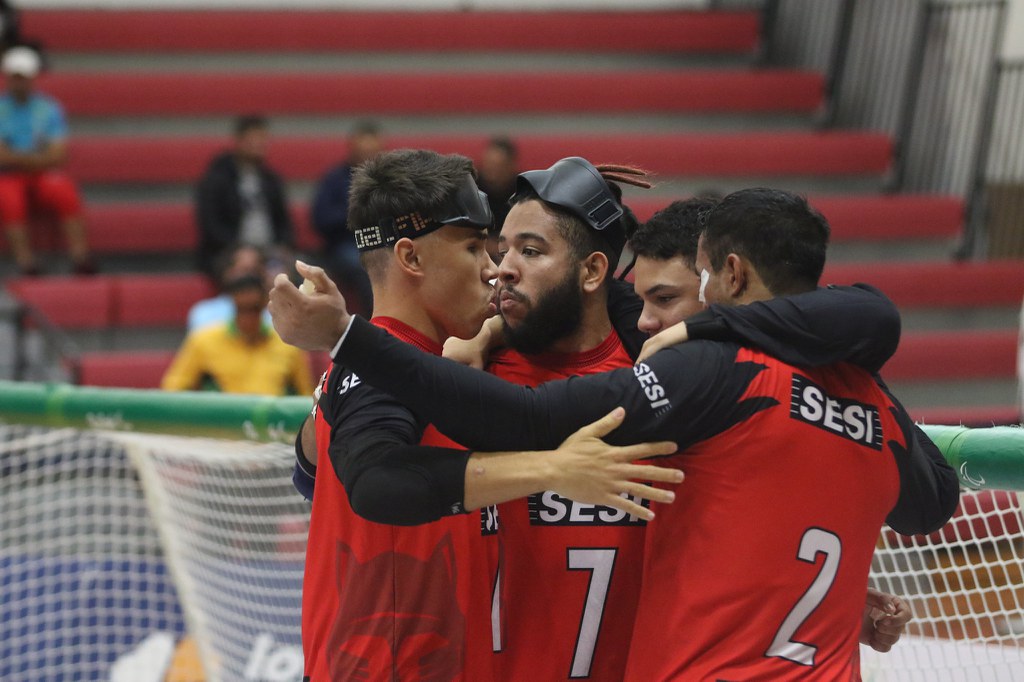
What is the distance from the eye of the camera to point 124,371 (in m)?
7.64

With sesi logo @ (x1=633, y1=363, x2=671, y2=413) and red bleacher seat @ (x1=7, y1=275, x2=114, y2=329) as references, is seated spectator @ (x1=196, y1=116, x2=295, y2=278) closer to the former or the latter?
red bleacher seat @ (x1=7, y1=275, x2=114, y2=329)

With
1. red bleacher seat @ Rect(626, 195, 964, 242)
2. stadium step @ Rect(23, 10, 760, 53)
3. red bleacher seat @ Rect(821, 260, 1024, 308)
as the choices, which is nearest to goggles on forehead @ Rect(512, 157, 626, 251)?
red bleacher seat @ Rect(821, 260, 1024, 308)

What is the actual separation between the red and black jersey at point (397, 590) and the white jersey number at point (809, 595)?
594 millimetres

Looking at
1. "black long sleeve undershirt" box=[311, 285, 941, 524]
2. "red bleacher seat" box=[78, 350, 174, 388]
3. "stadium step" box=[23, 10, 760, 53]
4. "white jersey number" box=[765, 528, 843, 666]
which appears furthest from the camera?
"stadium step" box=[23, 10, 760, 53]

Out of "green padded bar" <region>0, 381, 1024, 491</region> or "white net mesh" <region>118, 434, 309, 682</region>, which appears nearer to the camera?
"green padded bar" <region>0, 381, 1024, 491</region>

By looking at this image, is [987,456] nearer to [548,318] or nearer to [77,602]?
[548,318]

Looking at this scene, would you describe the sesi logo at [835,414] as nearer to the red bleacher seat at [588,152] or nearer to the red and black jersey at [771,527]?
the red and black jersey at [771,527]

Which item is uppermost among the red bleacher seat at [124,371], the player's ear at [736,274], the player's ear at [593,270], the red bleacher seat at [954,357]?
the player's ear at [736,274]

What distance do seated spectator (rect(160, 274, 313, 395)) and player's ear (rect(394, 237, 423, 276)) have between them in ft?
13.3

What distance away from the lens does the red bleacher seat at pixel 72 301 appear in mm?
8172

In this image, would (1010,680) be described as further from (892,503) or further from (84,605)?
(84,605)

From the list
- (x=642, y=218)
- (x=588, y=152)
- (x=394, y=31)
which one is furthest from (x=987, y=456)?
(x=394, y=31)

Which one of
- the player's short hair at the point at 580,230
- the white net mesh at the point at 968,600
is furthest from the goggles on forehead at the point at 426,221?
the white net mesh at the point at 968,600

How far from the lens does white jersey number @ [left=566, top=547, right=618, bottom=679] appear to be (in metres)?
2.62
